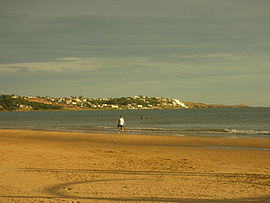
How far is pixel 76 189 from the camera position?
32.3ft

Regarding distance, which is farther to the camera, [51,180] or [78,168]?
[78,168]

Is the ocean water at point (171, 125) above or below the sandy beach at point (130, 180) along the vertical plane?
above

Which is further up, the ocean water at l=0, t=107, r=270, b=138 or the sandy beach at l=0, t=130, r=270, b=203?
the ocean water at l=0, t=107, r=270, b=138

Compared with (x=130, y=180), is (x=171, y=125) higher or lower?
higher

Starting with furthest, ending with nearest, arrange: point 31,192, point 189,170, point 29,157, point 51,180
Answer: point 29,157 < point 189,170 < point 51,180 < point 31,192

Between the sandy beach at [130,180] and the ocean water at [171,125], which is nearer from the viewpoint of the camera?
the sandy beach at [130,180]

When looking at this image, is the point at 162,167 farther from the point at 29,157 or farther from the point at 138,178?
the point at 29,157

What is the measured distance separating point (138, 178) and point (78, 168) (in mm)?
2862

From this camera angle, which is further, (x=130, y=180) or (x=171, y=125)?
(x=171, y=125)

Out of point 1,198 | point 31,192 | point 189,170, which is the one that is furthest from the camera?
point 189,170

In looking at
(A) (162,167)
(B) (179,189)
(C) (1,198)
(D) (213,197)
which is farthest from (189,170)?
(C) (1,198)

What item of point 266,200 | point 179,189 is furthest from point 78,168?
point 266,200

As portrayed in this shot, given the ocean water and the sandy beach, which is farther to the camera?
the ocean water

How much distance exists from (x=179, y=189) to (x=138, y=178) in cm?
197
